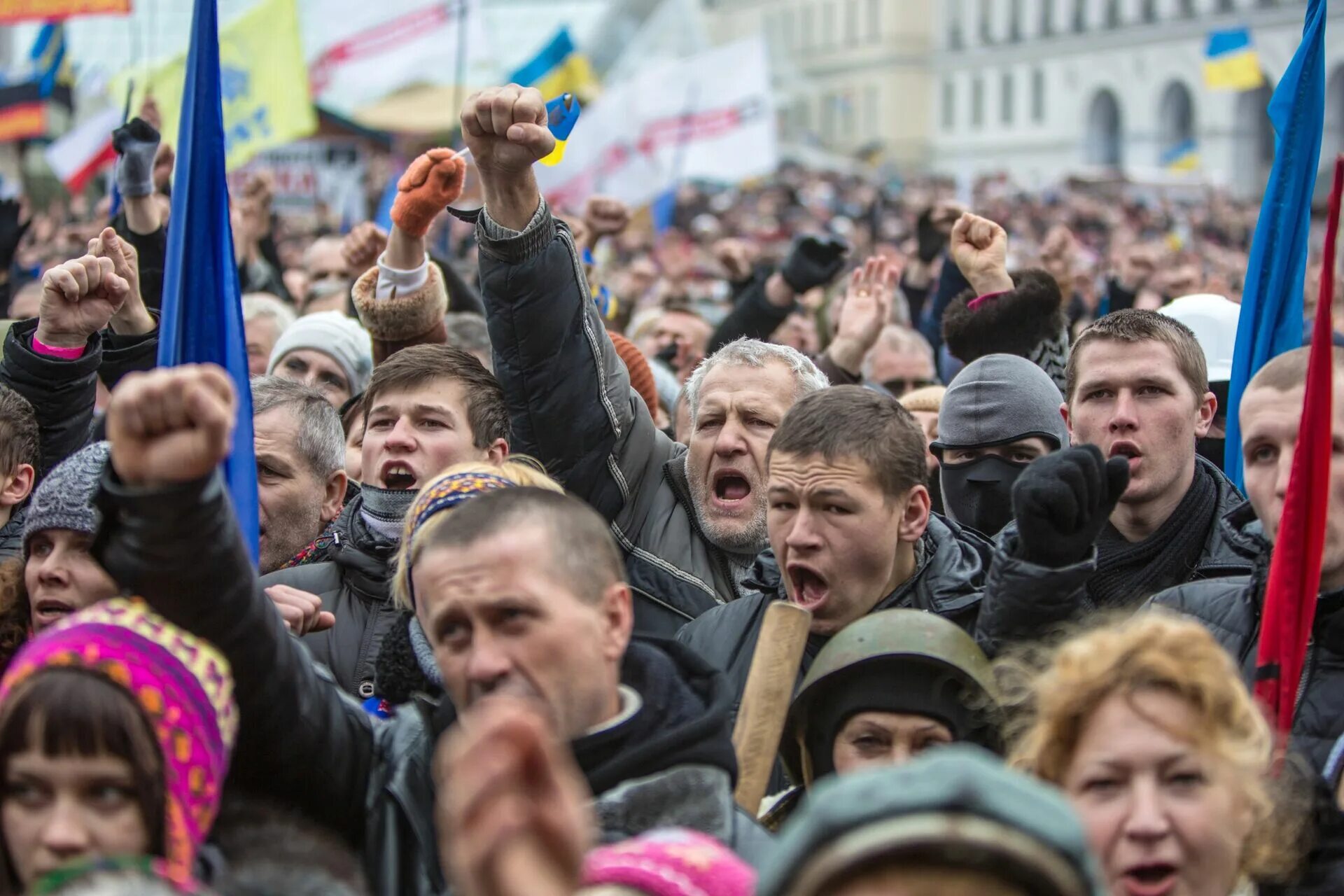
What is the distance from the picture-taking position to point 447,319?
20.6 feet

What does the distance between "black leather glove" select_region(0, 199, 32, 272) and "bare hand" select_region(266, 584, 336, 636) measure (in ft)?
15.5

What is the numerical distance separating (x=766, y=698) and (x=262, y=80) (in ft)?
28.2

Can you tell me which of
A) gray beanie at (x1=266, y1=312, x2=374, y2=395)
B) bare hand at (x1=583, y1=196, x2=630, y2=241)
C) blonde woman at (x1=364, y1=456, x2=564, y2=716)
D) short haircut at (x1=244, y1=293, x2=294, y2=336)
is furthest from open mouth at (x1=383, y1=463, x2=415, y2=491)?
bare hand at (x1=583, y1=196, x2=630, y2=241)

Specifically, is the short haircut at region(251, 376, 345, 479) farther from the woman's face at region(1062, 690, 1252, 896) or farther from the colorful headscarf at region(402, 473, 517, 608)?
the woman's face at region(1062, 690, 1252, 896)

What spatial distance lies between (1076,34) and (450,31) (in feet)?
218

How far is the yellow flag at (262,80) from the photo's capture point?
34.4ft

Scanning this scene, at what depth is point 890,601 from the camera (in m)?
3.56

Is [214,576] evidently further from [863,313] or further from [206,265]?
[863,313]

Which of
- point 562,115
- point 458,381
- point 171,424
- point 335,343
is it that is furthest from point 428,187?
point 171,424

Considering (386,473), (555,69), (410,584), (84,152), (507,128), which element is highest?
(555,69)

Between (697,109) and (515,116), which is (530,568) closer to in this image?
(515,116)

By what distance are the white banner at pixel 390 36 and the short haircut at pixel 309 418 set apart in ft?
25.2

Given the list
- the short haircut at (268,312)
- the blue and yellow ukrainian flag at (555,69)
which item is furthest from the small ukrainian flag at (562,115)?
the blue and yellow ukrainian flag at (555,69)

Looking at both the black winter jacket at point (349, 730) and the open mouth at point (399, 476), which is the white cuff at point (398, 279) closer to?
the open mouth at point (399, 476)
